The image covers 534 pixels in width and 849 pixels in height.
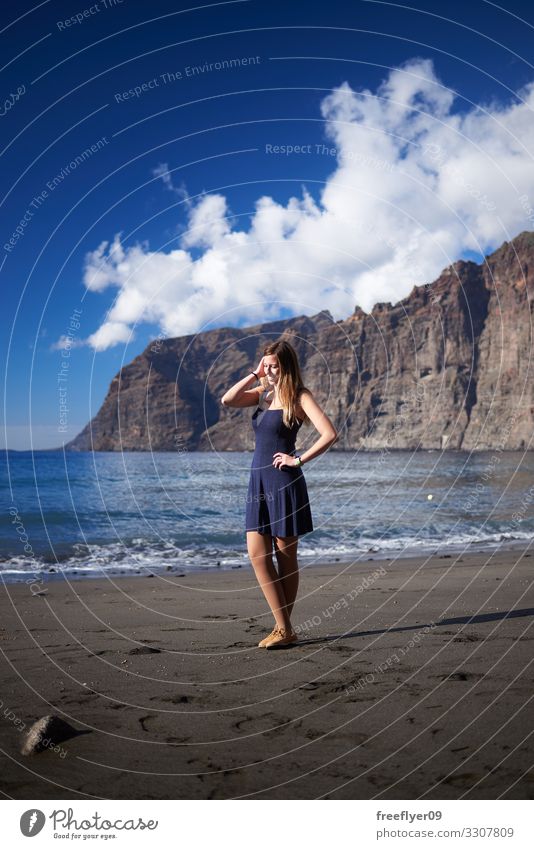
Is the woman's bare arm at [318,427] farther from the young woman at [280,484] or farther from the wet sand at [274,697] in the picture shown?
the wet sand at [274,697]

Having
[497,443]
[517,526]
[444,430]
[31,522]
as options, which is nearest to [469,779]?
[517,526]

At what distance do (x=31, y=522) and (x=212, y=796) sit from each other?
20.9 m

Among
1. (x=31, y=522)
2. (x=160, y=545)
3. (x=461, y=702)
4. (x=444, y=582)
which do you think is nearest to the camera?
(x=461, y=702)

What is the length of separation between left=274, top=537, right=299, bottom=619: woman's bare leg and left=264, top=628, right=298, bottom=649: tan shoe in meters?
0.17

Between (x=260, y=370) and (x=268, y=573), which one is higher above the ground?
(x=260, y=370)

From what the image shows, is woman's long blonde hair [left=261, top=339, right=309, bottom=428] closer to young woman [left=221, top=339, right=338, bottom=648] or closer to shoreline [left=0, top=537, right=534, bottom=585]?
young woman [left=221, top=339, right=338, bottom=648]

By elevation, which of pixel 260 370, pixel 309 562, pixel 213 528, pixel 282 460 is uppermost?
pixel 260 370

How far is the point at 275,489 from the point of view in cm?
657

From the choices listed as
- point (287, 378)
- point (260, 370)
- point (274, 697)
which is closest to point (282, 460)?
point (287, 378)

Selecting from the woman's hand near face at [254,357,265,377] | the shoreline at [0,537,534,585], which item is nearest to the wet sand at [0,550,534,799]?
the woman's hand near face at [254,357,265,377]

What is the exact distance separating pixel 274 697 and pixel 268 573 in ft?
5.93

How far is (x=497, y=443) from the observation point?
17350cm

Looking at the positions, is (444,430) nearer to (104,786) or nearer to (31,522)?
(31,522)

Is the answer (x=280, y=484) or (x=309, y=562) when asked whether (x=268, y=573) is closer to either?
(x=280, y=484)
